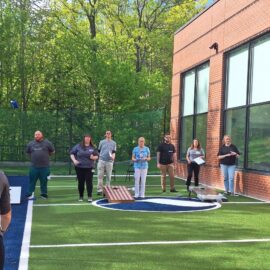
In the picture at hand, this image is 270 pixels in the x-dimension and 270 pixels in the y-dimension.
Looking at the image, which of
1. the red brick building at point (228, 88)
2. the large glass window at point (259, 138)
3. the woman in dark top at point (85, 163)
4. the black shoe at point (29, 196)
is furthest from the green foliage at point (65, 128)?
the large glass window at point (259, 138)

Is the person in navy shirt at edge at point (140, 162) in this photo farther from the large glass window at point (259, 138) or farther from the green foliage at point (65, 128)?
the green foliage at point (65, 128)

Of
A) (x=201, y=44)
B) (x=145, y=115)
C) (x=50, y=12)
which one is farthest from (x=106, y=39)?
(x=201, y=44)

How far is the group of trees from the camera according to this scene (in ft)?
92.3

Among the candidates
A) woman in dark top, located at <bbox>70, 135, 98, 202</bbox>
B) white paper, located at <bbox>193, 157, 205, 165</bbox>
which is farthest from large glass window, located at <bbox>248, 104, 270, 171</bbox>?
woman in dark top, located at <bbox>70, 135, 98, 202</bbox>

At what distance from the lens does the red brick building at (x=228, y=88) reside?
12328mm

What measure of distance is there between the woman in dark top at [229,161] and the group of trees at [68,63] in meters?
15.9

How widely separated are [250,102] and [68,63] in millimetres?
19144

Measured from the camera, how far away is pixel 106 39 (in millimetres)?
31984

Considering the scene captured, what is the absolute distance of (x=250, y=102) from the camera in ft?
42.6

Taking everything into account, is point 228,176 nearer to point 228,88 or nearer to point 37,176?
point 228,88

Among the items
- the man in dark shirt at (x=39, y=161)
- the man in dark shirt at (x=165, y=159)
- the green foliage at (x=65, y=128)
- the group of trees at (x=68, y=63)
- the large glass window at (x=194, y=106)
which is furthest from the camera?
the group of trees at (x=68, y=63)

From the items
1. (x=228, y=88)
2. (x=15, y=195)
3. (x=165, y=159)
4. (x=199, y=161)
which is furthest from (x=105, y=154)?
(x=228, y=88)

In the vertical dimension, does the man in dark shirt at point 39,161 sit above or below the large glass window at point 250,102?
below

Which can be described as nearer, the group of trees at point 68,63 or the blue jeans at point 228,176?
the blue jeans at point 228,176
